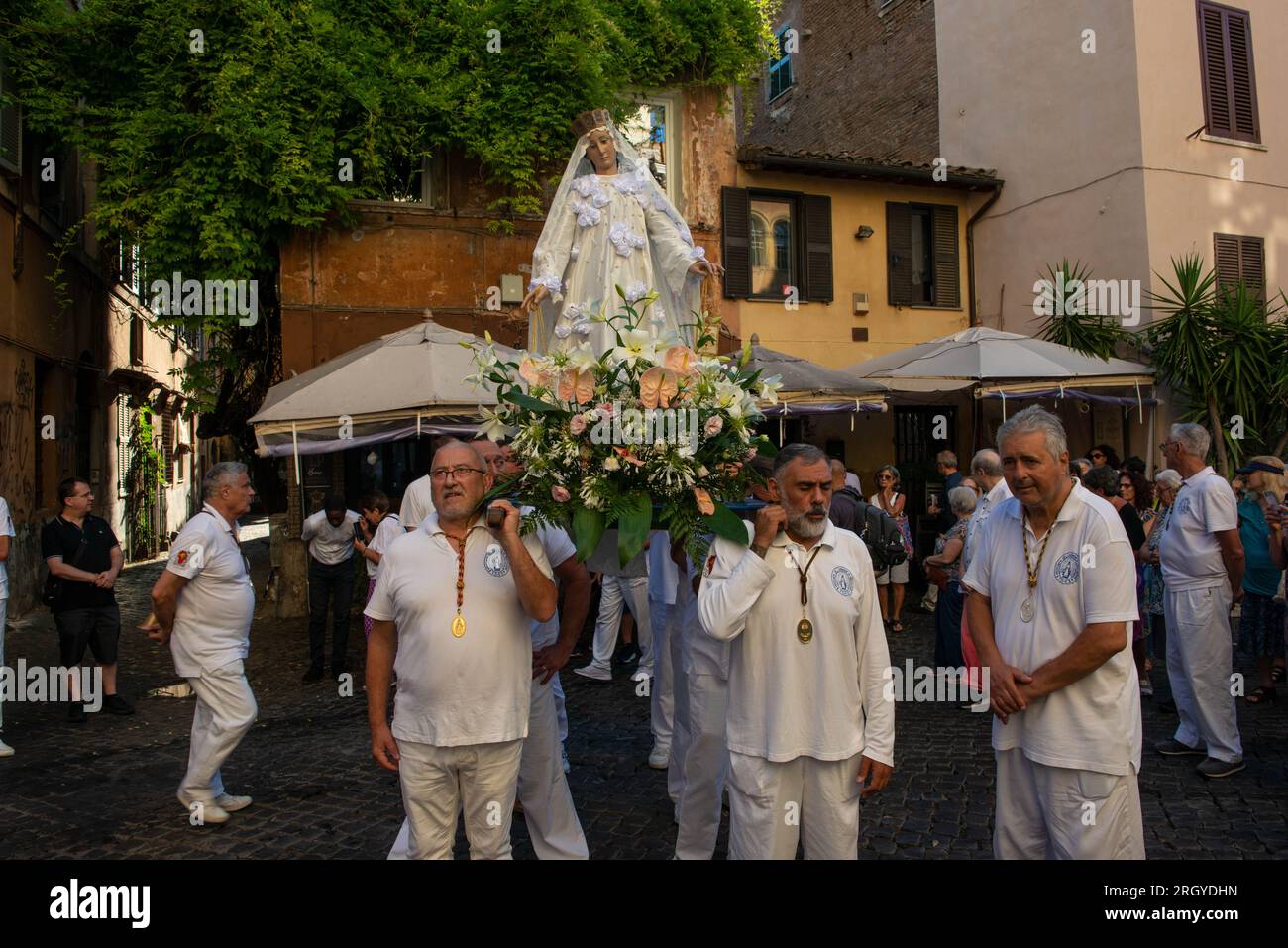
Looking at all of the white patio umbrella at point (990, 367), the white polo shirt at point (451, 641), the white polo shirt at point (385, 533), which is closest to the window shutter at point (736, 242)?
the white patio umbrella at point (990, 367)

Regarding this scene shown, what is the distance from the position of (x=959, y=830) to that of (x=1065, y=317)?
12521 millimetres

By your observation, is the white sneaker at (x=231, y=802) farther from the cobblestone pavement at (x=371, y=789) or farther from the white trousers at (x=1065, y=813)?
the white trousers at (x=1065, y=813)

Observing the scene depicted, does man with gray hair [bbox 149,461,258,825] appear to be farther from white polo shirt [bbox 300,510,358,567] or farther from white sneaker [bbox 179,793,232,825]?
white polo shirt [bbox 300,510,358,567]

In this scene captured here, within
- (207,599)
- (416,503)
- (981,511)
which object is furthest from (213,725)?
(981,511)

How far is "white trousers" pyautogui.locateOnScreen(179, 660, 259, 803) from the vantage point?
5.59 meters

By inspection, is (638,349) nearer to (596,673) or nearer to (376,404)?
(596,673)

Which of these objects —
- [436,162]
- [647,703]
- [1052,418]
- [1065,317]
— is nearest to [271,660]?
[647,703]

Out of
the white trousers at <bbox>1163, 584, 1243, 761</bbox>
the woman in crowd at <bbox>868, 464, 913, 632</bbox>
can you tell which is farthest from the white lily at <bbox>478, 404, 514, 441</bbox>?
the woman in crowd at <bbox>868, 464, 913, 632</bbox>

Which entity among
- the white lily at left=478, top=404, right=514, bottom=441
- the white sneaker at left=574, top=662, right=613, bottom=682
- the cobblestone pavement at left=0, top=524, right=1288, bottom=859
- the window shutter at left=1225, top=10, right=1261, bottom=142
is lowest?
the cobblestone pavement at left=0, top=524, right=1288, bottom=859

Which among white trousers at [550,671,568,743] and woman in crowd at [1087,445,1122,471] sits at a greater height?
woman in crowd at [1087,445,1122,471]

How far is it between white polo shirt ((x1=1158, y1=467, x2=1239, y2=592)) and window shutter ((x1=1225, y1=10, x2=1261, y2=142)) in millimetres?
13789

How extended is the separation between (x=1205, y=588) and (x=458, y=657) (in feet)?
16.8

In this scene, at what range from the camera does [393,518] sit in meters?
8.55

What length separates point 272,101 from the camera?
1293cm
